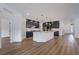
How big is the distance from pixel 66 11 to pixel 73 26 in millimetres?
564

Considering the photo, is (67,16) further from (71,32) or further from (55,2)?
(55,2)

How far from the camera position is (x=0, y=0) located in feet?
11.6

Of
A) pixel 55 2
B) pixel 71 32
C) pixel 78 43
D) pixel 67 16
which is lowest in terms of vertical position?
pixel 78 43

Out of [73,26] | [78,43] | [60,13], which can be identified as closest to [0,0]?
[60,13]

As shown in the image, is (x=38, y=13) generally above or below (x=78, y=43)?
above
